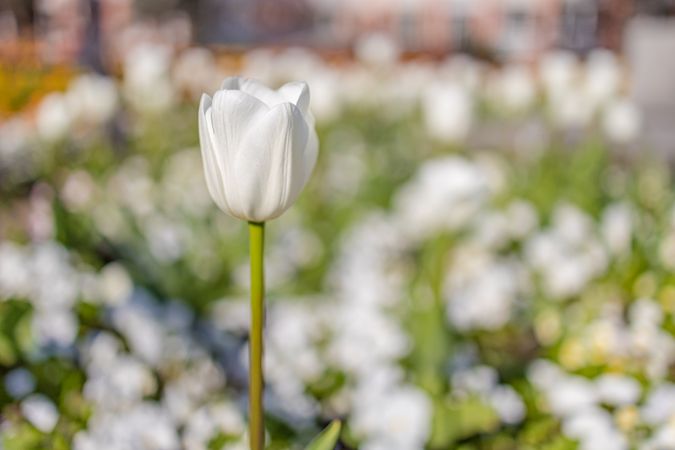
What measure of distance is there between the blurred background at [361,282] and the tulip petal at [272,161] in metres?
0.20

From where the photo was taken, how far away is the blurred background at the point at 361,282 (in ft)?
4.98

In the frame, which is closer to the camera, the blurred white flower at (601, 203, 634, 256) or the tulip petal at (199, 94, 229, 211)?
the tulip petal at (199, 94, 229, 211)

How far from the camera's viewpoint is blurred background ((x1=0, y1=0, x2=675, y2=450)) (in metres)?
1.52

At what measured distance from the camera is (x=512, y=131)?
493 centimetres

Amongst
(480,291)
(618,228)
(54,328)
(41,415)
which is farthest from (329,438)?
(618,228)

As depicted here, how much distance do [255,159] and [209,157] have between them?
0.06 meters

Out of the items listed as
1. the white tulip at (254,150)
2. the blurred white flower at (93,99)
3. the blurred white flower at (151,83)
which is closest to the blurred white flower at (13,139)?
the blurred white flower at (93,99)

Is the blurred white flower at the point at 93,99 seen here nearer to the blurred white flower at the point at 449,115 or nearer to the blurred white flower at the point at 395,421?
the blurred white flower at the point at 449,115

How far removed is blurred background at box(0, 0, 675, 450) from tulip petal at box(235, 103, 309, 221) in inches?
7.9

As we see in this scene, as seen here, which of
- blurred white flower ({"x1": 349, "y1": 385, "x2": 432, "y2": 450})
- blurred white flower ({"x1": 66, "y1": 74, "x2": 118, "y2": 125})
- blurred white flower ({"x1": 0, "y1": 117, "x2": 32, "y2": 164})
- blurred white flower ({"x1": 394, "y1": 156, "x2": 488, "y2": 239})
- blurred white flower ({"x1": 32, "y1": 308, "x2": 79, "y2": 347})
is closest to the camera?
blurred white flower ({"x1": 349, "y1": 385, "x2": 432, "y2": 450})

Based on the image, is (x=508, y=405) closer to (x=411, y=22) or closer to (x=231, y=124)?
(x=231, y=124)

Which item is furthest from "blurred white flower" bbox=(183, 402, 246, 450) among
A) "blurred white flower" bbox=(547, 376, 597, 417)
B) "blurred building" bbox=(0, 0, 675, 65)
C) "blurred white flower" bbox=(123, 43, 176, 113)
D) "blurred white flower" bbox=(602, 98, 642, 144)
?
"blurred building" bbox=(0, 0, 675, 65)

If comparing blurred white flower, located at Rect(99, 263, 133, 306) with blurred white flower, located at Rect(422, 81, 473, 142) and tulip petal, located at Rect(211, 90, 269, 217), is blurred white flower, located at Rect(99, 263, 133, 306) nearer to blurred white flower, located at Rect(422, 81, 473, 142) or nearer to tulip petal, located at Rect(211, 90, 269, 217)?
tulip petal, located at Rect(211, 90, 269, 217)

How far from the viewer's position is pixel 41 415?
141 cm
